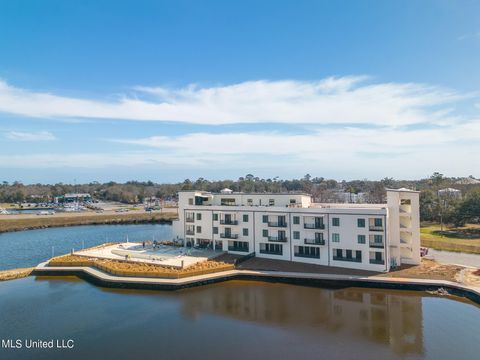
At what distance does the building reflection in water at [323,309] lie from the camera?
2481 centimetres

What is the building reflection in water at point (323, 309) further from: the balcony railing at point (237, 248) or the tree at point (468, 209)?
the tree at point (468, 209)

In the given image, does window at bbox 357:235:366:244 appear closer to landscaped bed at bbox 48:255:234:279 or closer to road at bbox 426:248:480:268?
road at bbox 426:248:480:268

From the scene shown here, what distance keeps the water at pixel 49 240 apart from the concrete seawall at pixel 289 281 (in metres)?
18.9

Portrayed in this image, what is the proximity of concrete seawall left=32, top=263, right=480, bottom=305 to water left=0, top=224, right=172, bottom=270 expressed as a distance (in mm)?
18852

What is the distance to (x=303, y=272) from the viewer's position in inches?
1419

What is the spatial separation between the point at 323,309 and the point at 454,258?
75.0 feet

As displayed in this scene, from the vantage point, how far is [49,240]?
219 feet

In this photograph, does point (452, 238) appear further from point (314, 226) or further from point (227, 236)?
point (227, 236)

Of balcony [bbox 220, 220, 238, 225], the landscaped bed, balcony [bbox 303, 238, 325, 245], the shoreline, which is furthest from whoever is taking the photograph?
Result: the shoreline

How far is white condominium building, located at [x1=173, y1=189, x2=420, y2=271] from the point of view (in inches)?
1436

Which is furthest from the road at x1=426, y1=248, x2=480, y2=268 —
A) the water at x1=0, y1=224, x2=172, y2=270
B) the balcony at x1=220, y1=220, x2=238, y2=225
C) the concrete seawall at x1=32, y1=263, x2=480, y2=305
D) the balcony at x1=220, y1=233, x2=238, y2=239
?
the water at x1=0, y1=224, x2=172, y2=270

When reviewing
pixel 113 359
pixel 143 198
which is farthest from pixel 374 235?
pixel 143 198

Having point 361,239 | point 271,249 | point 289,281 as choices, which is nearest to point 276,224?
point 271,249

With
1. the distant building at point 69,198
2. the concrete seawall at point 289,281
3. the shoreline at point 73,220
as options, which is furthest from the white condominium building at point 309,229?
the distant building at point 69,198
